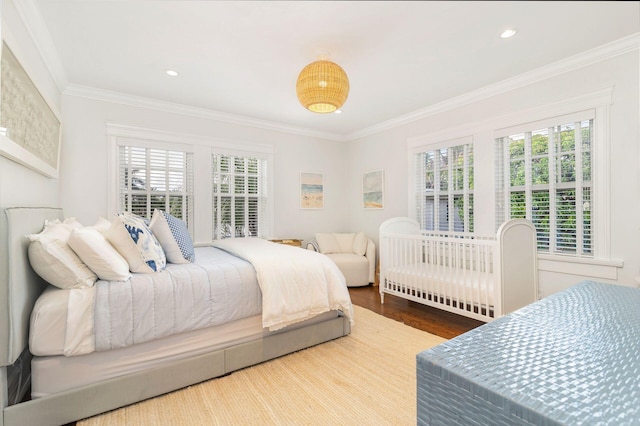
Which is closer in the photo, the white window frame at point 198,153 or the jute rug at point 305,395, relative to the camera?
the jute rug at point 305,395

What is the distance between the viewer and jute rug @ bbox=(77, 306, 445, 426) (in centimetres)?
154

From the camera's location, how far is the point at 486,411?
503mm

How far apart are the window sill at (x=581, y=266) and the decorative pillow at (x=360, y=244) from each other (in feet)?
6.81

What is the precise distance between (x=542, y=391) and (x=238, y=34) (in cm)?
251

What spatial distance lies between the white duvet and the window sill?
1.90 m

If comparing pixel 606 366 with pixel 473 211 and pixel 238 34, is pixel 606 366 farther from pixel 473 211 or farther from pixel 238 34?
pixel 473 211

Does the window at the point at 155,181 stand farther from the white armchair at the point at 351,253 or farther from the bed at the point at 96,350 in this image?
the white armchair at the point at 351,253

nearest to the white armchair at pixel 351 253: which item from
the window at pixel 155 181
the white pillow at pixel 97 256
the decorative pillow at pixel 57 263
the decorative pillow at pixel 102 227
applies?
the window at pixel 155 181

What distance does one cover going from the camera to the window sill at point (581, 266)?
94.4 inches

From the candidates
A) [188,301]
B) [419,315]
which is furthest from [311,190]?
[188,301]

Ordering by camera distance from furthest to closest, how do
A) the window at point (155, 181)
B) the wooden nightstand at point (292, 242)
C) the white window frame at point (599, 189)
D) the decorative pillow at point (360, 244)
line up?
the decorative pillow at point (360, 244) → the wooden nightstand at point (292, 242) → the window at point (155, 181) → the white window frame at point (599, 189)

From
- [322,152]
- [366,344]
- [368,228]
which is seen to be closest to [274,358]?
[366,344]

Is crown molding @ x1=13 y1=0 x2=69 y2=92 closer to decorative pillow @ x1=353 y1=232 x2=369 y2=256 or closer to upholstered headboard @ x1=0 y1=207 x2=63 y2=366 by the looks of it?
upholstered headboard @ x1=0 y1=207 x2=63 y2=366

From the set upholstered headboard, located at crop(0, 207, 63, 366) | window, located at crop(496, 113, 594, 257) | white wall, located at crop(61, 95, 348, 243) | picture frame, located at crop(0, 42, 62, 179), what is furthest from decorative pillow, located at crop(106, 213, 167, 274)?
window, located at crop(496, 113, 594, 257)
